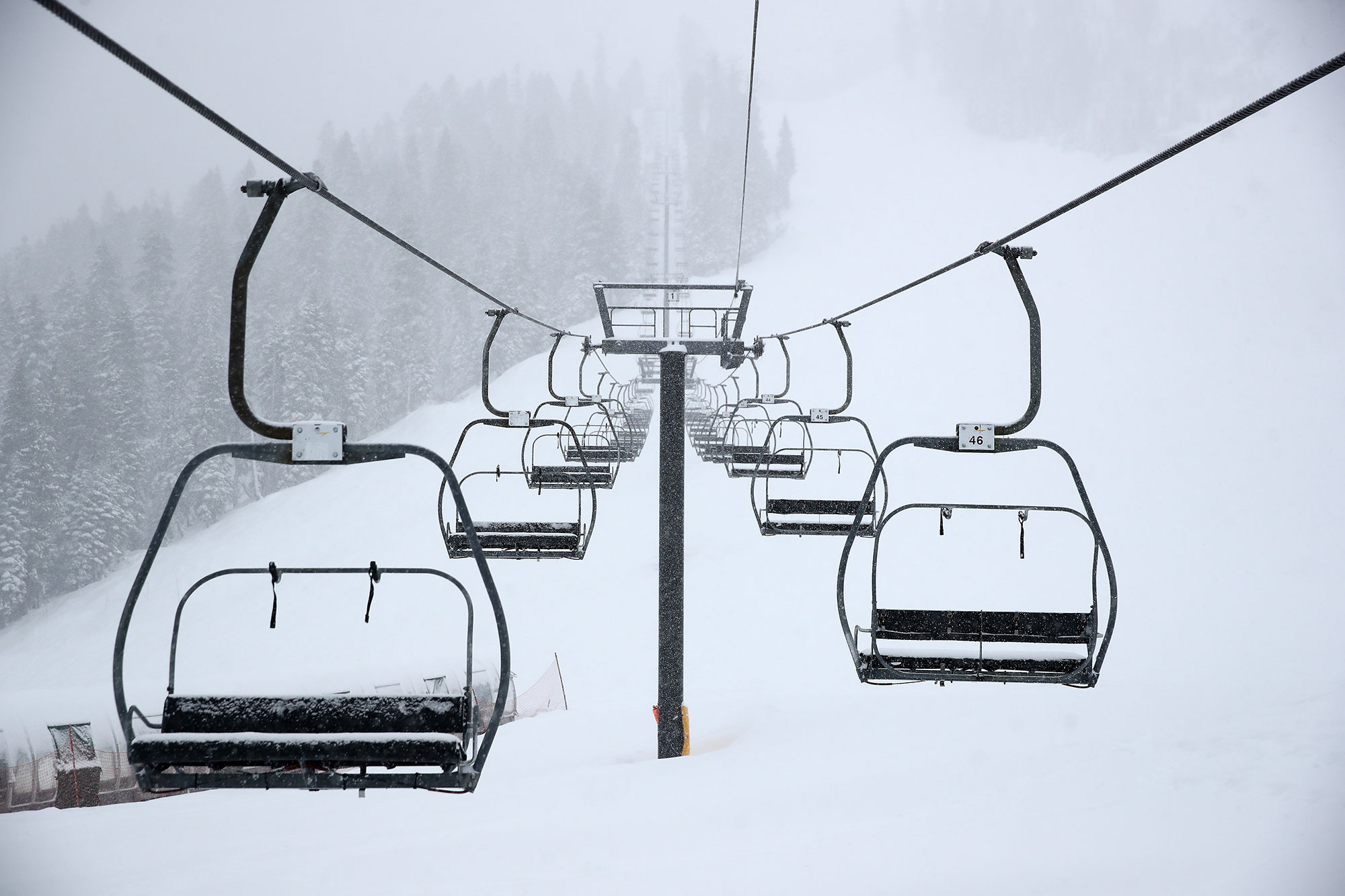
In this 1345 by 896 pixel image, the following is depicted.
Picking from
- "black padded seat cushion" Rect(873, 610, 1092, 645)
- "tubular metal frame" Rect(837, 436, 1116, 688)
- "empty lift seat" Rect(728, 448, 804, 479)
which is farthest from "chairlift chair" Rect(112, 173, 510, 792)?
"empty lift seat" Rect(728, 448, 804, 479)

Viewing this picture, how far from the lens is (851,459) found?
29.1 m

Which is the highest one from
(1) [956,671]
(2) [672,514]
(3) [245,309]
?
(3) [245,309]

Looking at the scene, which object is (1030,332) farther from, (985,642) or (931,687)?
(931,687)

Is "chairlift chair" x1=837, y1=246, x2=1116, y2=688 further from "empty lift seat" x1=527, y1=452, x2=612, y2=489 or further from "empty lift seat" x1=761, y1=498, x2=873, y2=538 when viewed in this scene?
"empty lift seat" x1=527, y1=452, x2=612, y2=489

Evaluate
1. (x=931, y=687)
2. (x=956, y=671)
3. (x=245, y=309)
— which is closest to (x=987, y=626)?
(x=956, y=671)

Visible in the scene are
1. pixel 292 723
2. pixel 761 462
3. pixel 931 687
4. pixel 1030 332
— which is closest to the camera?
pixel 292 723

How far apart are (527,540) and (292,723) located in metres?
2.49

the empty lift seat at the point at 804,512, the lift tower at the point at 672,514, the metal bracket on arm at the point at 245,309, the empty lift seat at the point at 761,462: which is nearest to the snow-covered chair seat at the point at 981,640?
the empty lift seat at the point at 804,512

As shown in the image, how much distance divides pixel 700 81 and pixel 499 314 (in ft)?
271

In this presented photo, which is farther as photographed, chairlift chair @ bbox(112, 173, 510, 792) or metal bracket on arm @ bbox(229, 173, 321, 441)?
metal bracket on arm @ bbox(229, 173, 321, 441)

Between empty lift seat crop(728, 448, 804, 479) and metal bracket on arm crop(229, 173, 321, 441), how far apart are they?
14.6ft

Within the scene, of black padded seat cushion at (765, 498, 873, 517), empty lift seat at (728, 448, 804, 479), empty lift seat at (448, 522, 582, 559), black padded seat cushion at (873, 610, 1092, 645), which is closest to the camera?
black padded seat cushion at (873, 610, 1092, 645)

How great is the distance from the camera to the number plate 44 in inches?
122

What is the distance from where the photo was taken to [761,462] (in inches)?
294
